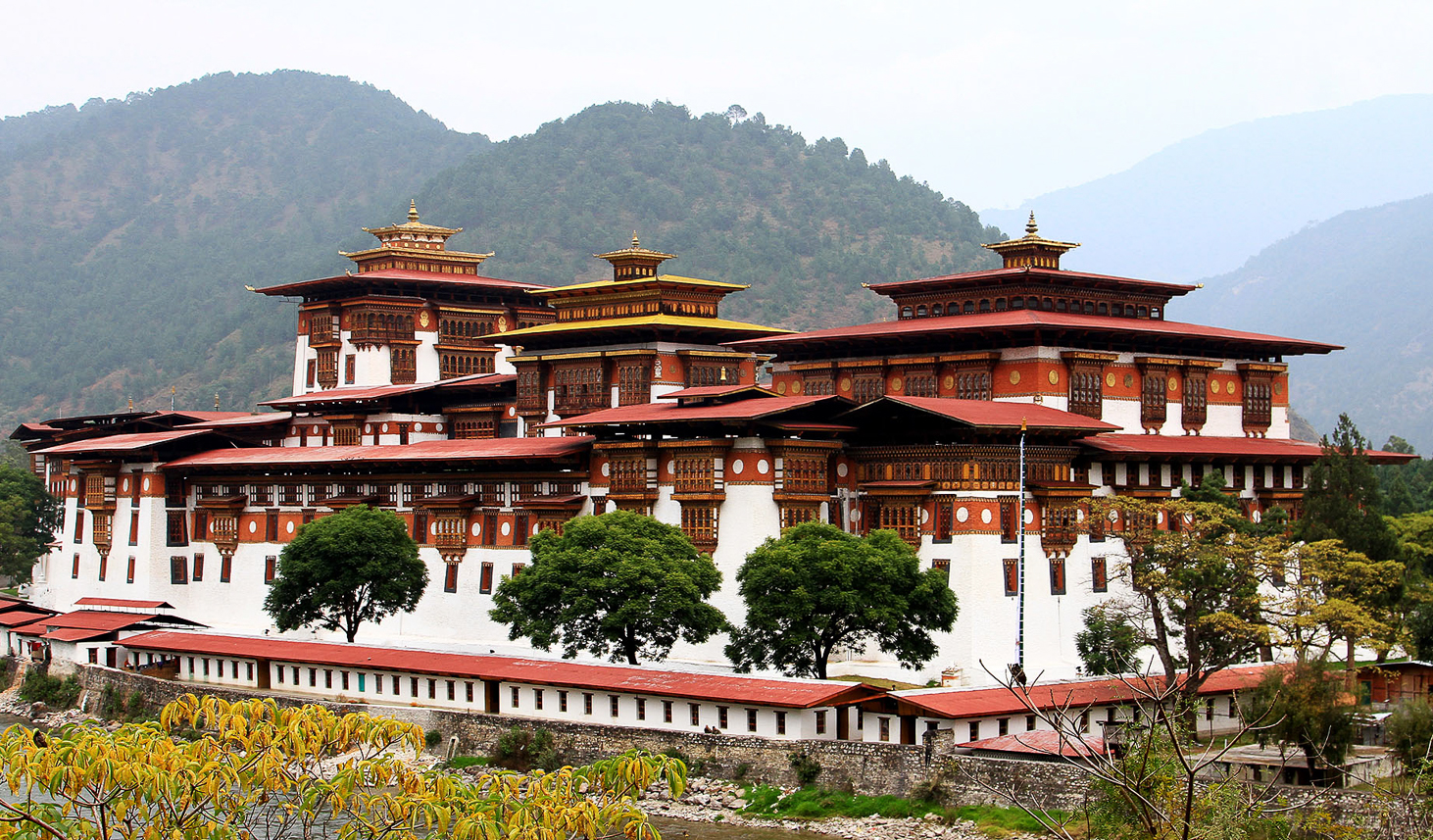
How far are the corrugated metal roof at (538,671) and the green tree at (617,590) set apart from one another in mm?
1033

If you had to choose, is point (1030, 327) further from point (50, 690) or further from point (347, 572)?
point (50, 690)

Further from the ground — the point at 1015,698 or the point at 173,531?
the point at 173,531

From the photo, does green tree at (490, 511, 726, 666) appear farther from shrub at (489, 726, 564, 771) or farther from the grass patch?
the grass patch

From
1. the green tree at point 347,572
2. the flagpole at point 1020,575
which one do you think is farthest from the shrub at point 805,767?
the green tree at point 347,572

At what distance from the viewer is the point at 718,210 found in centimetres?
17038

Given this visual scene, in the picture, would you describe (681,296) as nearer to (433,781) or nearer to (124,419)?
(124,419)

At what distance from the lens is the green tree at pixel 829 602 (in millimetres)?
46875

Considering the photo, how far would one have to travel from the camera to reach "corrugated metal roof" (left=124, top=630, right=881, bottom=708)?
143 feet

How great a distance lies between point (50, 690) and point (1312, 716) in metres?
41.8

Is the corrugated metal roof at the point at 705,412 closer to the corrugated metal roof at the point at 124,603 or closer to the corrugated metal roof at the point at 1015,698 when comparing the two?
the corrugated metal roof at the point at 1015,698

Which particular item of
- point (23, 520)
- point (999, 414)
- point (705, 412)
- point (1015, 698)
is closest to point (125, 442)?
point (23, 520)

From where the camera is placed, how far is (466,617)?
62.1 metres

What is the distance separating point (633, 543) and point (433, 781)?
77.1ft

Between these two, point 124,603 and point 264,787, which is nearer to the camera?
point 264,787
